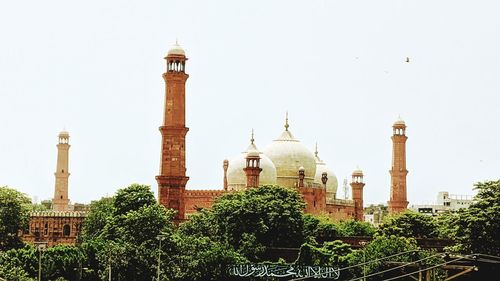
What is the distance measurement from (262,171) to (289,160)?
5012 mm

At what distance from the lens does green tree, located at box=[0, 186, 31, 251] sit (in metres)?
55.8

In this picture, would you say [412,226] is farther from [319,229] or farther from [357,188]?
[357,188]

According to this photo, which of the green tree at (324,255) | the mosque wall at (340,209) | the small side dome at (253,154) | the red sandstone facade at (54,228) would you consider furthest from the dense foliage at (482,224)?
the red sandstone facade at (54,228)

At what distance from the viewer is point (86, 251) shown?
4303 cm

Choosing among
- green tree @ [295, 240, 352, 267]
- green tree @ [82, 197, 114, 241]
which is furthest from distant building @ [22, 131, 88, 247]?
green tree @ [295, 240, 352, 267]

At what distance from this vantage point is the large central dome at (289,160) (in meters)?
67.9

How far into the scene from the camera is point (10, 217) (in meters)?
56.6

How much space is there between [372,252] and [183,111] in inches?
760

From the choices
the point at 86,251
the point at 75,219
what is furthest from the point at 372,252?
the point at 75,219

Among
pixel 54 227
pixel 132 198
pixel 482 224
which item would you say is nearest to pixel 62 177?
pixel 54 227

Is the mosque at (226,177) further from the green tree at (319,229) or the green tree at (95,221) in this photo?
the green tree at (319,229)

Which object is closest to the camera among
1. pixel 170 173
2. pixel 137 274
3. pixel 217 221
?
pixel 137 274

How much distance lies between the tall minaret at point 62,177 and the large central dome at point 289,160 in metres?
21.8

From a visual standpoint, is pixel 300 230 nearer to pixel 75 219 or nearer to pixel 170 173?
pixel 170 173
